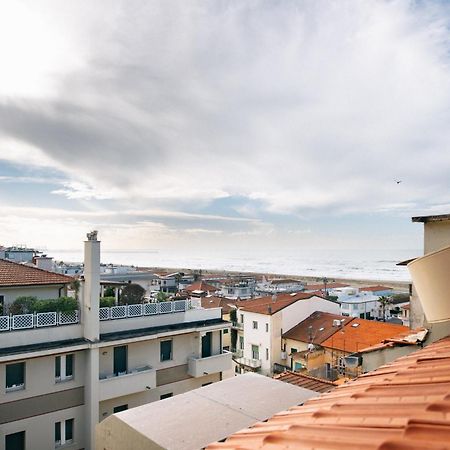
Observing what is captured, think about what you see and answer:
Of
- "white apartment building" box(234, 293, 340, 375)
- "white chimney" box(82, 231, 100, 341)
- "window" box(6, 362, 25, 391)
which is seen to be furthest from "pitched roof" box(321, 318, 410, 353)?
"window" box(6, 362, 25, 391)

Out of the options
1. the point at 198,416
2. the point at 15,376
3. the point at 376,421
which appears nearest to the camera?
the point at 376,421

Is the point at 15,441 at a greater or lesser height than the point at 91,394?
lesser

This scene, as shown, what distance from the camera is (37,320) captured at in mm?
12656

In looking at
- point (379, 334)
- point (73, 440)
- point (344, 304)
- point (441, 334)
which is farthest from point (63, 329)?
point (344, 304)

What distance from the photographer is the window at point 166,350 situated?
50.6 ft

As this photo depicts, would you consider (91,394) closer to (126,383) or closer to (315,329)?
(126,383)

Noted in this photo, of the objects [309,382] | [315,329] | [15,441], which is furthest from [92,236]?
[315,329]

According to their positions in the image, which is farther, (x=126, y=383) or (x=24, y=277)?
(x=24, y=277)

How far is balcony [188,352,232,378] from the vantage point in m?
15.6

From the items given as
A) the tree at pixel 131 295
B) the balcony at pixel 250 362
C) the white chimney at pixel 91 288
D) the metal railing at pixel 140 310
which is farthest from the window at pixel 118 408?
the balcony at pixel 250 362

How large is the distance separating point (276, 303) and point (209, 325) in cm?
1775

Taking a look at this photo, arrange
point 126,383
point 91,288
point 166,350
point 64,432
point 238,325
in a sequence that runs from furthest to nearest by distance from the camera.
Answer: point 238,325, point 166,350, point 126,383, point 91,288, point 64,432

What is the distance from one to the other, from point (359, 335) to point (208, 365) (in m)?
15.7

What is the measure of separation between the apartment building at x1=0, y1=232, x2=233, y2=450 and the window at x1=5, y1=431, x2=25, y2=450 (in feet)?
0.09
